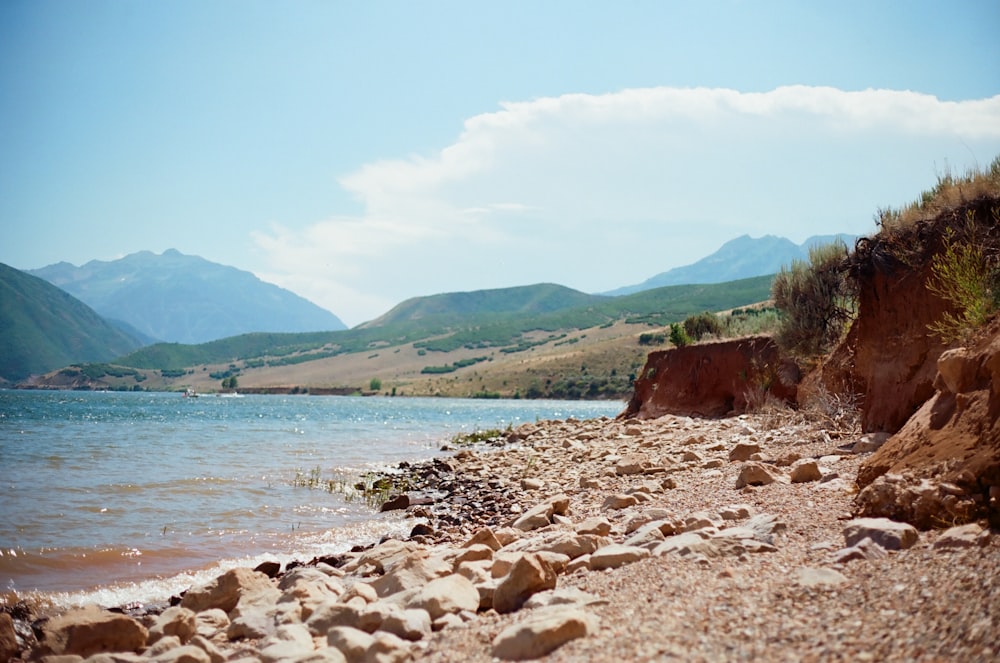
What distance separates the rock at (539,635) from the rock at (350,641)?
971 millimetres

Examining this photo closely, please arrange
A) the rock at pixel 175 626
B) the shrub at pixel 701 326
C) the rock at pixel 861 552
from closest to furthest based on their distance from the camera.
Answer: the rock at pixel 861 552 → the rock at pixel 175 626 → the shrub at pixel 701 326

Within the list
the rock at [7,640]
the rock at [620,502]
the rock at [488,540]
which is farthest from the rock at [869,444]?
the rock at [7,640]

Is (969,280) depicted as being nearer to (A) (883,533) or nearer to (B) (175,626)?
(A) (883,533)

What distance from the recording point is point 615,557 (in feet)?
20.3

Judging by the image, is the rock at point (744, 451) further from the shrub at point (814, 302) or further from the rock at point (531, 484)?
the shrub at point (814, 302)

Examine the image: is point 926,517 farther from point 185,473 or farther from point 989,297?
point 185,473

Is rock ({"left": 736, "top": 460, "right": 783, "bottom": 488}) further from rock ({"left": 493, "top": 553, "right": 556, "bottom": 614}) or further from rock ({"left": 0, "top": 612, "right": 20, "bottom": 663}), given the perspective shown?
rock ({"left": 0, "top": 612, "right": 20, "bottom": 663})

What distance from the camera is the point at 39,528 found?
36.9 feet

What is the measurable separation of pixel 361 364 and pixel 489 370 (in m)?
49.2

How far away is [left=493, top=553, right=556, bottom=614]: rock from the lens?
5711 mm

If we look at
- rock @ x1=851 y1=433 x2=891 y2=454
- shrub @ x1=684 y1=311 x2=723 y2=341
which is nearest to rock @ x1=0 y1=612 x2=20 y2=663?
rock @ x1=851 y1=433 x2=891 y2=454

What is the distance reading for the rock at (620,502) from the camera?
9.82 m

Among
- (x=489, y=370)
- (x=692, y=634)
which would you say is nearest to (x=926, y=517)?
(x=692, y=634)

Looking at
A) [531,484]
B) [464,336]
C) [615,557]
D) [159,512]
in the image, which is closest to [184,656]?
[615,557]
